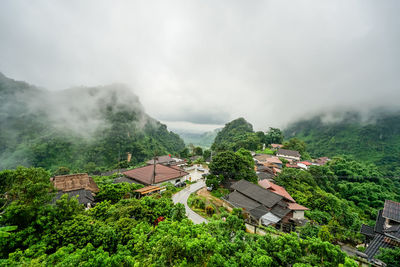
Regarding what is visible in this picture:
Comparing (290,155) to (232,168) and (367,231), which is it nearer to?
(232,168)

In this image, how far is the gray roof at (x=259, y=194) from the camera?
20.4 meters

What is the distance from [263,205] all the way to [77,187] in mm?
27759

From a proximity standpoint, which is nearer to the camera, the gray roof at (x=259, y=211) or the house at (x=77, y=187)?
the gray roof at (x=259, y=211)

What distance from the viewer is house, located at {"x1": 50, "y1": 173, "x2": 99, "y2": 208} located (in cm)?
1998

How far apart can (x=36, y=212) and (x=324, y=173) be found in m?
55.0

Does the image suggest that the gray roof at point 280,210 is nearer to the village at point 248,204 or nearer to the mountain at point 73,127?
the village at point 248,204

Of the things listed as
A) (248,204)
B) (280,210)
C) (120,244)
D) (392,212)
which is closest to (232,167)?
(248,204)

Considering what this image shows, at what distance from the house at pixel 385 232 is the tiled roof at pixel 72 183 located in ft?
107

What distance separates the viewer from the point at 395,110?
9638 centimetres

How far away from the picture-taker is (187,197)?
2452 cm

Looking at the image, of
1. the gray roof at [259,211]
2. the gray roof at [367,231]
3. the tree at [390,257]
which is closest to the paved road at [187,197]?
the gray roof at [259,211]

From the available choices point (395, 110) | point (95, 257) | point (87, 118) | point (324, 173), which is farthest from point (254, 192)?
point (395, 110)

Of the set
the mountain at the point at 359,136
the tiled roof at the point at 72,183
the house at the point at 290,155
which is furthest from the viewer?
the mountain at the point at 359,136

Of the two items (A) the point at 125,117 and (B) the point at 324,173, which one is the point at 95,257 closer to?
(B) the point at 324,173
